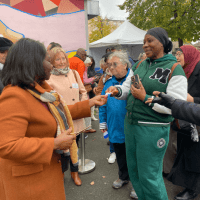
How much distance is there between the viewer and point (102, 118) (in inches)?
119

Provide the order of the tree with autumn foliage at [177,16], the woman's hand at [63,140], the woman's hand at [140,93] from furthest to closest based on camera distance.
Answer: the tree with autumn foliage at [177,16]
the woman's hand at [140,93]
the woman's hand at [63,140]

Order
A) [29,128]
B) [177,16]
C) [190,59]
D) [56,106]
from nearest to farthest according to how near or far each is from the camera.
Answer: [29,128] < [56,106] < [190,59] < [177,16]

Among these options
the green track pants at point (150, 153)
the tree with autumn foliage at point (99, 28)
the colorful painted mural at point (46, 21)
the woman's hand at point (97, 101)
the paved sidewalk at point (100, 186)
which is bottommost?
the paved sidewalk at point (100, 186)

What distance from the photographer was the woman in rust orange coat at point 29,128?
1.18 meters

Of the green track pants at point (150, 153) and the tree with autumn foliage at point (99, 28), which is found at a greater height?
the tree with autumn foliage at point (99, 28)

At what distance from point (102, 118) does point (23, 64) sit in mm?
1912

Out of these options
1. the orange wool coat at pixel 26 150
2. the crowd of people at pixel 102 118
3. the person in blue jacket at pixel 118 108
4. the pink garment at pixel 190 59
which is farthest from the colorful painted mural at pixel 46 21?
the orange wool coat at pixel 26 150

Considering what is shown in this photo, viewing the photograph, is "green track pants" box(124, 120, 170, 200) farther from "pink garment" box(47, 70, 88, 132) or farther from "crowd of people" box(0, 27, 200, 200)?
"pink garment" box(47, 70, 88, 132)

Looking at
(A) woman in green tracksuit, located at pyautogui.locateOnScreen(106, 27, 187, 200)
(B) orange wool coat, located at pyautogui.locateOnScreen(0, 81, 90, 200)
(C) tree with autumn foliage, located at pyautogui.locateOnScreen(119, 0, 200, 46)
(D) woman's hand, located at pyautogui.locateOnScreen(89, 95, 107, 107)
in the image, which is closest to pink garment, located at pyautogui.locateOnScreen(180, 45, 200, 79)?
(A) woman in green tracksuit, located at pyautogui.locateOnScreen(106, 27, 187, 200)

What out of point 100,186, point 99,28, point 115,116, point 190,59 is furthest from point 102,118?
point 99,28

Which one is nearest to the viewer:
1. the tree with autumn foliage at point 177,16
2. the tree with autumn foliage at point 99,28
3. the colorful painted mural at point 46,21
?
the colorful painted mural at point 46,21

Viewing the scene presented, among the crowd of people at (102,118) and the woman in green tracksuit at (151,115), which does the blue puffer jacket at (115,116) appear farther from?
the woman in green tracksuit at (151,115)

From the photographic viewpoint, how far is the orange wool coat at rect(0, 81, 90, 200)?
1.17 metres

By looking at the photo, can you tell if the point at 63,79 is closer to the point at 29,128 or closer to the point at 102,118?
the point at 102,118
